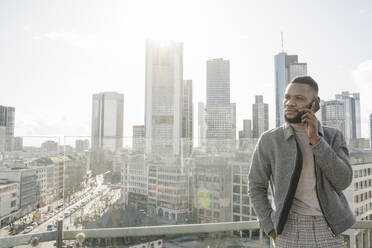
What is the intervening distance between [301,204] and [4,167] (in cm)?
234

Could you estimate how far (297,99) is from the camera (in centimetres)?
112

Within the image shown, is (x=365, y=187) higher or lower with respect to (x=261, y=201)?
lower

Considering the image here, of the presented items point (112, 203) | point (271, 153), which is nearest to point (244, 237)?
point (271, 153)

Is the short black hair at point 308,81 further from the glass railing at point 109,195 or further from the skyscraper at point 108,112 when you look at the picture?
the skyscraper at point 108,112

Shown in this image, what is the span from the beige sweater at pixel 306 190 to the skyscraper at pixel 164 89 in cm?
6514

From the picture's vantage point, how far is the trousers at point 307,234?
1.04 m

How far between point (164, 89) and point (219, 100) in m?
20.1

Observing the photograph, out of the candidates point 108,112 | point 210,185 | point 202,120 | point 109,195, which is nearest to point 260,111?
point 202,120

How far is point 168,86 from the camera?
2955 inches

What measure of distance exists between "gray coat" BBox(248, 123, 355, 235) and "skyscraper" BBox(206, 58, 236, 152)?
61.8m

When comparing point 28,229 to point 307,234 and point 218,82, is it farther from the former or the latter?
point 218,82

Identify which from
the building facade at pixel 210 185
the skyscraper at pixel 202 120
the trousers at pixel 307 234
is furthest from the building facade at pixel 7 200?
the skyscraper at pixel 202 120

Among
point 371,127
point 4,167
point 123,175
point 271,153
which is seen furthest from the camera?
point 371,127

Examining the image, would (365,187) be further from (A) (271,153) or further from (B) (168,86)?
(B) (168,86)
